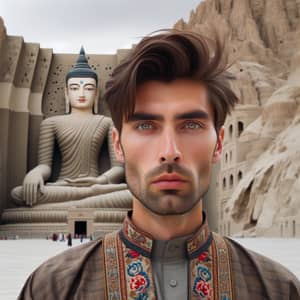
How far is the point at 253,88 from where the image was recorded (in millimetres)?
51656

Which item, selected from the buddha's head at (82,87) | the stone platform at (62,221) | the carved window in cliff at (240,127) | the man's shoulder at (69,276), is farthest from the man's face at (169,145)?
the carved window in cliff at (240,127)

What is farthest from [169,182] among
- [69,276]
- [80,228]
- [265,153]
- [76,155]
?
[265,153]

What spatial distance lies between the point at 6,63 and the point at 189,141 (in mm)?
29466

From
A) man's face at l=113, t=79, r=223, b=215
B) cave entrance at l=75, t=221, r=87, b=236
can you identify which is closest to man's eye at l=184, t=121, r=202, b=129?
man's face at l=113, t=79, r=223, b=215

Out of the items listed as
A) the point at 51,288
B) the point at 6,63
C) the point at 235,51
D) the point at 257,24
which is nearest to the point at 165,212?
the point at 51,288

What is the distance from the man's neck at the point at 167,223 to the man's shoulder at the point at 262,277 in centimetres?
17

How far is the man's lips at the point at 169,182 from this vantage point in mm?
1633

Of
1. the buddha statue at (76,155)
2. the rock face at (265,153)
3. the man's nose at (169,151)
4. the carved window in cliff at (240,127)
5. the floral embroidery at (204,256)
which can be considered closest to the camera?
the man's nose at (169,151)

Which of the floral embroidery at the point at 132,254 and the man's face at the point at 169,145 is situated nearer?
the man's face at the point at 169,145

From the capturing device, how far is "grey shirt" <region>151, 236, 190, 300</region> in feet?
5.47

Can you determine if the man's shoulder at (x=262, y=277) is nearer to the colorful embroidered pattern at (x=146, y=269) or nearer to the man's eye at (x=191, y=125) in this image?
the colorful embroidered pattern at (x=146, y=269)

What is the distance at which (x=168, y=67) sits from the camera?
1714 mm

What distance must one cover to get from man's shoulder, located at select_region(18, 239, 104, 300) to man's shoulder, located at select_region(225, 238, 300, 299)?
40 cm

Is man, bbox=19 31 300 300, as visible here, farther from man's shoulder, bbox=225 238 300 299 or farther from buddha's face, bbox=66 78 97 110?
buddha's face, bbox=66 78 97 110
